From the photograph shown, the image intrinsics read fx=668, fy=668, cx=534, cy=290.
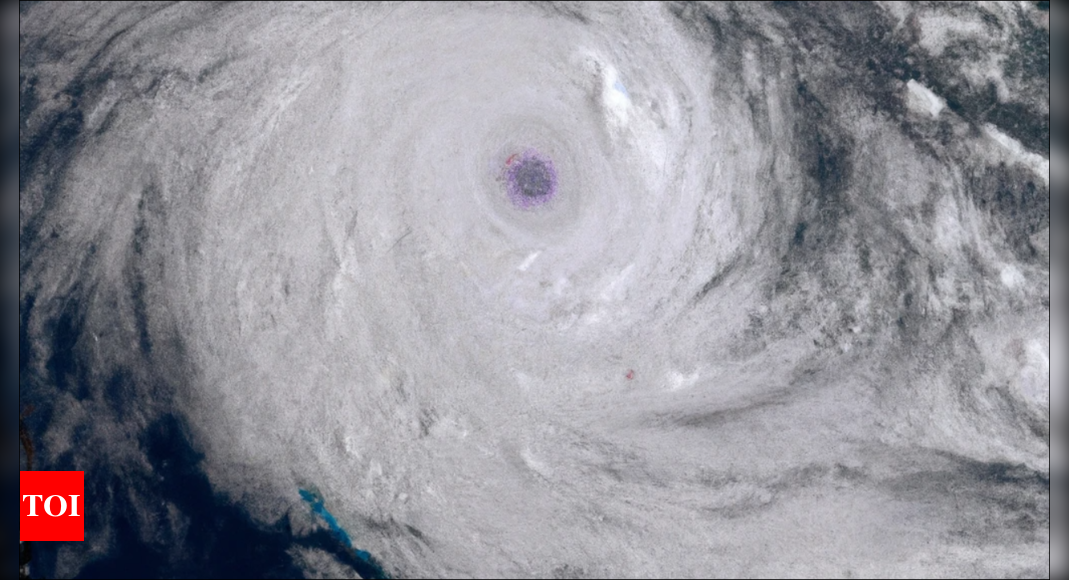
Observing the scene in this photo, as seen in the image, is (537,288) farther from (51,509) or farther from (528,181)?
(51,509)

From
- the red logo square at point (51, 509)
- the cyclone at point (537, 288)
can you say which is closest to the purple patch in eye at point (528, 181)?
the cyclone at point (537, 288)

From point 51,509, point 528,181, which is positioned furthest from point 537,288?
point 51,509

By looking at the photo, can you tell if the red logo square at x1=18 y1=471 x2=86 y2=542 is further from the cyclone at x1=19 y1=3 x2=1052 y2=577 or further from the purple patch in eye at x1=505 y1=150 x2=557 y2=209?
the purple patch in eye at x1=505 y1=150 x2=557 y2=209

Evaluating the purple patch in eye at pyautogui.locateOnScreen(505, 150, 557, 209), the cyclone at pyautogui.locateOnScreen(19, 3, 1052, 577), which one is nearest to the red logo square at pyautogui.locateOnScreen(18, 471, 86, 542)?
the cyclone at pyautogui.locateOnScreen(19, 3, 1052, 577)

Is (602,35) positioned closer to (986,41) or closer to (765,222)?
(765,222)

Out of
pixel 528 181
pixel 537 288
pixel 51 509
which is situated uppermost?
pixel 528 181

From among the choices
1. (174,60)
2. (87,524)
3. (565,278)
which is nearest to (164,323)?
(87,524)

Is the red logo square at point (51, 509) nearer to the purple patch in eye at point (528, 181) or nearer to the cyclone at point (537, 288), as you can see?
the cyclone at point (537, 288)
